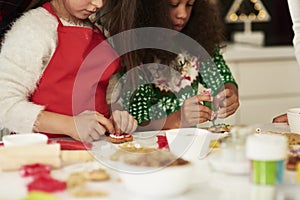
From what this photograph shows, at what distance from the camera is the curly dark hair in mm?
1372

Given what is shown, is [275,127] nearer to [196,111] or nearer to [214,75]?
[196,111]

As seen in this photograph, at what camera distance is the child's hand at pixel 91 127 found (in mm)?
1142

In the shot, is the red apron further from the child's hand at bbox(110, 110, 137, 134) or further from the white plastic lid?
the white plastic lid

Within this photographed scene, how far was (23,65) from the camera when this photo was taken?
1.18 m

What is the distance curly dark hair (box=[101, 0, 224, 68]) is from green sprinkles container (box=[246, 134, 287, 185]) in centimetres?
65

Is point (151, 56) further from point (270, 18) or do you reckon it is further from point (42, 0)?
point (270, 18)

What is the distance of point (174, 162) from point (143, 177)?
76 mm

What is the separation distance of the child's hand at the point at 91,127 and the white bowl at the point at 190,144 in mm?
187

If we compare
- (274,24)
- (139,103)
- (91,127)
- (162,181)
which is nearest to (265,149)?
(162,181)

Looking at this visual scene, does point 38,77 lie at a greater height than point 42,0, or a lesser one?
lesser

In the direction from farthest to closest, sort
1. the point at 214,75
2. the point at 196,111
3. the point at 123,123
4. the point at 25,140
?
the point at 214,75 → the point at 196,111 → the point at 123,123 → the point at 25,140

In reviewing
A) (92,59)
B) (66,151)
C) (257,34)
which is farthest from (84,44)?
(257,34)

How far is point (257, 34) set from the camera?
9.71 feet

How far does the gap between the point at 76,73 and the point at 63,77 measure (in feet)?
0.12
